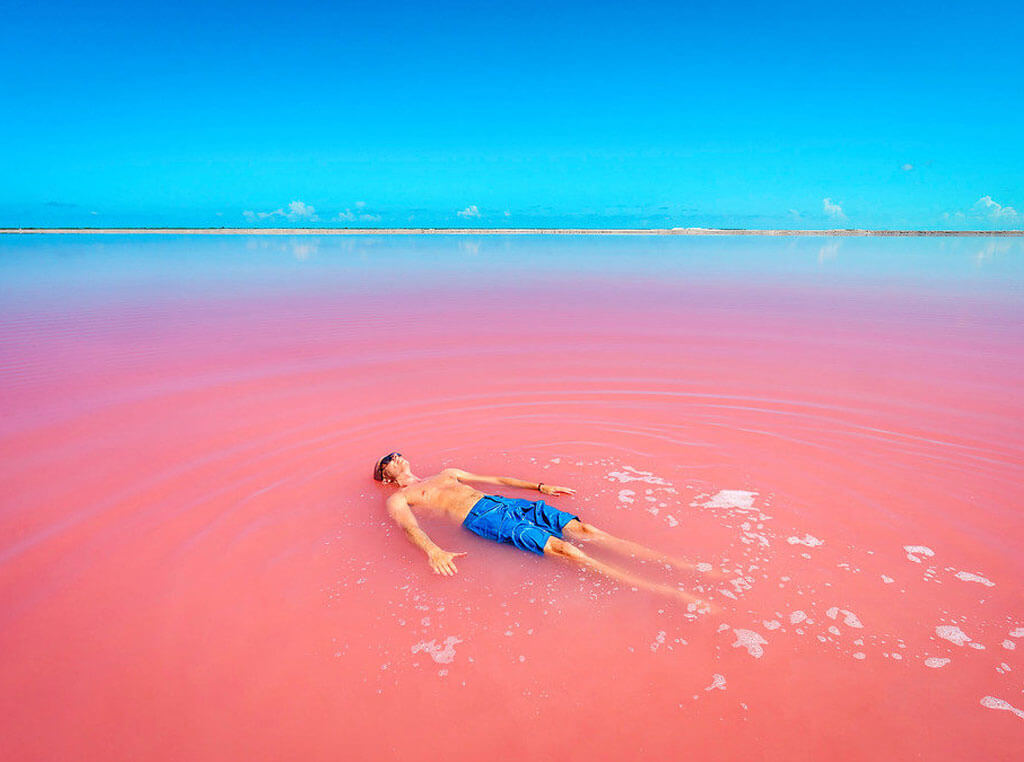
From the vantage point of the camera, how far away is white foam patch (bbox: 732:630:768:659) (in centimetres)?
355

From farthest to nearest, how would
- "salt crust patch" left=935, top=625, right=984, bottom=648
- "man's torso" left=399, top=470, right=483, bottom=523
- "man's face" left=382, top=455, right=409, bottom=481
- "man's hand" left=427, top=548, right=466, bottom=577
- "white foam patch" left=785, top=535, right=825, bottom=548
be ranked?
"man's face" left=382, top=455, right=409, bottom=481 → "man's torso" left=399, top=470, right=483, bottom=523 → "white foam patch" left=785, top=535, right=825, bottom=548 → "man's hand" left=427, top=548, right=466, bottom=577 → "salt crust patch" left=935, top=625, right=984, bottom=648

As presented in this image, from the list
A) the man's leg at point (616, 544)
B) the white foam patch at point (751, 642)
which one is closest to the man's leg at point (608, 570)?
the man's leg at point (616, 544)

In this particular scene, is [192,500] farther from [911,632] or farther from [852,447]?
[852,447]

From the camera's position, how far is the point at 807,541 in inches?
184

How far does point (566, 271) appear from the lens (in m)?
26.5

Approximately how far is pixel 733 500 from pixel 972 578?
180cm

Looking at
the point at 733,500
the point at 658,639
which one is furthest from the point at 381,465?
the point at 733,500

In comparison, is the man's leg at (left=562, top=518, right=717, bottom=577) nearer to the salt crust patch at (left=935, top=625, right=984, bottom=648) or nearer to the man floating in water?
the man floating in water

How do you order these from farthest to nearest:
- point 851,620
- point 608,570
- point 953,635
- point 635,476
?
point 635,476 < point 608,570 < point 851,620 < point 953,635

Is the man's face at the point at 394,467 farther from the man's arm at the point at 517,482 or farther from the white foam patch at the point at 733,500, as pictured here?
the white foam patch at the point at 733,500

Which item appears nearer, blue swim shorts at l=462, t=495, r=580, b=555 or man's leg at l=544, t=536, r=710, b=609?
man's leg at l=544, t=536, r=710, b=609

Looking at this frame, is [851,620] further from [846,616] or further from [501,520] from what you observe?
[501,520]

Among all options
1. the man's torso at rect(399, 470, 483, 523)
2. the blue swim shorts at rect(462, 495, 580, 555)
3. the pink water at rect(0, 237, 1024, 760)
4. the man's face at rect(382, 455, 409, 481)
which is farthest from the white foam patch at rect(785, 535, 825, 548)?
the man's face at rect(382, 455, 409, 481)

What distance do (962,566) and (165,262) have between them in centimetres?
3549
